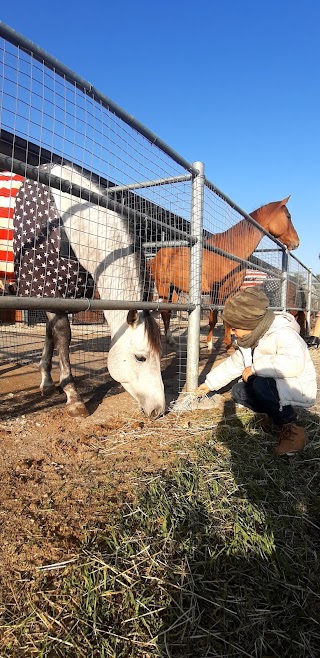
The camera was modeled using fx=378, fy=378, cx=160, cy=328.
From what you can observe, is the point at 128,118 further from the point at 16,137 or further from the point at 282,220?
the point at 282,220

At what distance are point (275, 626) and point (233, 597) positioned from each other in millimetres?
132

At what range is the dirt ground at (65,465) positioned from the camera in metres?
1.42

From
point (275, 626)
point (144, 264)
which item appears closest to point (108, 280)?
point (144, 264)

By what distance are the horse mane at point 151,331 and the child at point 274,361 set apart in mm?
692

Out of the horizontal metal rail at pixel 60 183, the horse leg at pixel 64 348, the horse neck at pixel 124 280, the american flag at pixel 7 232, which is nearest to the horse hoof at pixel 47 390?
the horse leg at pixel 64 348

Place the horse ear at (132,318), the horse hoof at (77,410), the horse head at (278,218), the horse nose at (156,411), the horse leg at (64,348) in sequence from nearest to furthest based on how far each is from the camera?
the horse ear at (132,318) < the horse nose at (156,411) < the horse hoof at (77,410) < the horse leg at (64,348) < the horse head at (278,218)

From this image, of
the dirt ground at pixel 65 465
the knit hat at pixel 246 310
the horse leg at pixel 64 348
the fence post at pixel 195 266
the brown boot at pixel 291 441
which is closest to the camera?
the dirt ground at pixel 65 465

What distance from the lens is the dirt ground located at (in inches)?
55.8

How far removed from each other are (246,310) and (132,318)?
887 millimetres

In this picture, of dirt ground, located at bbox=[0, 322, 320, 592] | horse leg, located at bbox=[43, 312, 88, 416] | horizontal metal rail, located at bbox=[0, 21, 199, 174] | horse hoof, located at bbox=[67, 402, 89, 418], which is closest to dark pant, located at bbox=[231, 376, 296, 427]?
dirt ground, located at bbox=[0, 322, 320, 592]

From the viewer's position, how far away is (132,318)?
2768mm

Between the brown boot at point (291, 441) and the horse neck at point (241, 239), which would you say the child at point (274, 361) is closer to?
the brown boot at point (291, 441)

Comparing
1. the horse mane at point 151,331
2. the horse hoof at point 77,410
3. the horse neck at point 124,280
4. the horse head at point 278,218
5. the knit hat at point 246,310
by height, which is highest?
the horse head at point 278,218

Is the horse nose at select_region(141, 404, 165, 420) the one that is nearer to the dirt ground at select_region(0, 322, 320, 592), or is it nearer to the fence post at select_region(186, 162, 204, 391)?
the dirt ground at select_region(0, 322, 320, 592)
